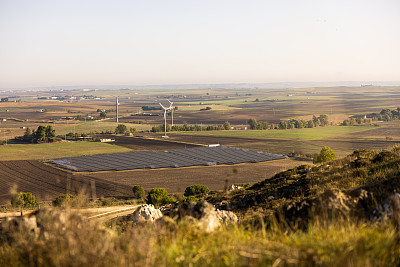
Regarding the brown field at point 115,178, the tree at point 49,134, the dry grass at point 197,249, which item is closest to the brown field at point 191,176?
the brown field at point 115,178

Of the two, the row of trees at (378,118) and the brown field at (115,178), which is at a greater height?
the row of trees at (378,118)

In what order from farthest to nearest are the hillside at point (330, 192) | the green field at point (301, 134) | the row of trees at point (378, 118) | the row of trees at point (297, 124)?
the row of trees at point (378, 118)
the row of trees at point (297, 124)
the green field at point (301, 134)
the hillside at point (330, 192)

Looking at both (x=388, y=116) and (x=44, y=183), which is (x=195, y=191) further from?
(x=388, y=116)

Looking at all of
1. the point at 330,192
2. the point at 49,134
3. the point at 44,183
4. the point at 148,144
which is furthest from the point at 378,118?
the point at 330,192

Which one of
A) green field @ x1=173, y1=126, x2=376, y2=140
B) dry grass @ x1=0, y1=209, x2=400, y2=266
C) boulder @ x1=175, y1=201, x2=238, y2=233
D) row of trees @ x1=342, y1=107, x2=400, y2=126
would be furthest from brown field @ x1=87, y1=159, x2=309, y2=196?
row of trees @ x1=342, y1=107, x2=400, y2=126

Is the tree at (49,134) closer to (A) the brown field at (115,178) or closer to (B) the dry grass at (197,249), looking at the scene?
(A) the brown field at (115,178)
